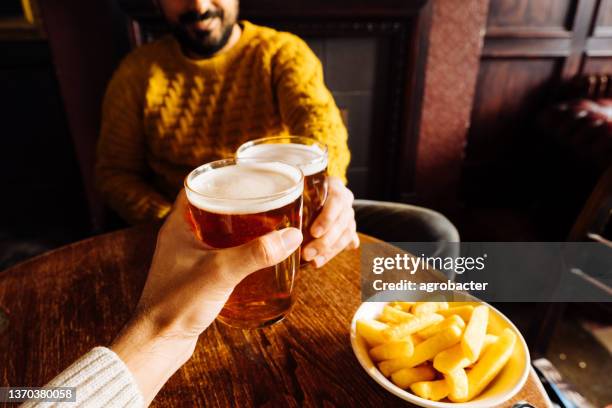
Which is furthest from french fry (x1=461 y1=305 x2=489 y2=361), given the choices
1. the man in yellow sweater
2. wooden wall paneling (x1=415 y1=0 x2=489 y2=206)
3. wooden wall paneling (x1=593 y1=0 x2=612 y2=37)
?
wooden wall paneling (x1=593 y1=0 x2=612 y2=37)

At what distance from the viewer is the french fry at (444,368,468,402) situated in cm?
55

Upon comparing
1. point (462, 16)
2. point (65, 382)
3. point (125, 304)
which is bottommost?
point (125, 304)

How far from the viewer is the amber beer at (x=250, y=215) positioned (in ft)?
1.85

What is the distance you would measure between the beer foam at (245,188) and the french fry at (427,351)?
28cm

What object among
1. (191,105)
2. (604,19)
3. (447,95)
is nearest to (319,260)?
(191,105)

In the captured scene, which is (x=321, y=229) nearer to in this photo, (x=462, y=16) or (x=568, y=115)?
(x=462, y=16)

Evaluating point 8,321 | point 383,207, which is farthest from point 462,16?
point 8,321

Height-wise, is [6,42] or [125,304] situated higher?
[6,42]

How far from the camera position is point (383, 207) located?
5.30 ft

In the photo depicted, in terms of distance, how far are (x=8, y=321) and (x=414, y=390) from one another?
742mm

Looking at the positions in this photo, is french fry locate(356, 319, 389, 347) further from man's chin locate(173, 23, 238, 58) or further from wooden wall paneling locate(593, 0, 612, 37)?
wooden wall paneling locate(593, 0, 612, 37)

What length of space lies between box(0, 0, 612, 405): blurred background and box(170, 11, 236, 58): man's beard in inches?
24.0

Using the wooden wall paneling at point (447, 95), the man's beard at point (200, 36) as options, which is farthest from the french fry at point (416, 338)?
the wooden wall paneling at point (447, 95)

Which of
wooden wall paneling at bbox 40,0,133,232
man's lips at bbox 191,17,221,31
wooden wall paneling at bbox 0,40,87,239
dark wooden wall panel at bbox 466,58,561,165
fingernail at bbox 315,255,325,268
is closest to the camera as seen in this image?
fingernail at bbox 315,255,325,268
